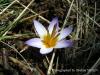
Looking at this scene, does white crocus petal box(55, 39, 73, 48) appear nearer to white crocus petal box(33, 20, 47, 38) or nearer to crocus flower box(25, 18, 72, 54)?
crocus flower box(25, 18, 72, 54)

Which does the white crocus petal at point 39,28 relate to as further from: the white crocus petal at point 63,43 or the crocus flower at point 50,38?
the white crocus petal at point 63,43

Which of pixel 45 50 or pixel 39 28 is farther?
pixel 39 28

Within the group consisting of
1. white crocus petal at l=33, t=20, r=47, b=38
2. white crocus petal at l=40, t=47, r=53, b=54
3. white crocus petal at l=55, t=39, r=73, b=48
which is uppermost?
white crocus petal at l=33, t=20, r=47, b=38

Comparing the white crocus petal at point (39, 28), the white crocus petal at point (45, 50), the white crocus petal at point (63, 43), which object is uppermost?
the white crocus petal at point (39, 28)

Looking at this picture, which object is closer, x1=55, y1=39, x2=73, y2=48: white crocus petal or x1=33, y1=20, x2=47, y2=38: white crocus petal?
x1=55, y1=39, x2=73, y2=48: white crocus petal

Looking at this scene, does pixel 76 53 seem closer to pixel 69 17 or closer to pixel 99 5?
pixel 69 17

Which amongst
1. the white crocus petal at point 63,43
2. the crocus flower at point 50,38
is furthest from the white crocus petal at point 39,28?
the white crocus petal at point 63,43

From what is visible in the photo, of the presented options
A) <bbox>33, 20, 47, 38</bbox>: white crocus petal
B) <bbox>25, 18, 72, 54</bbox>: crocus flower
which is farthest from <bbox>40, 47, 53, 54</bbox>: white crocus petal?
<bbox>33, 20, 47, 38</bbox>: white crocus petal

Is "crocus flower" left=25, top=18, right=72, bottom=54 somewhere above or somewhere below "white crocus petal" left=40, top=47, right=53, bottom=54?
above
